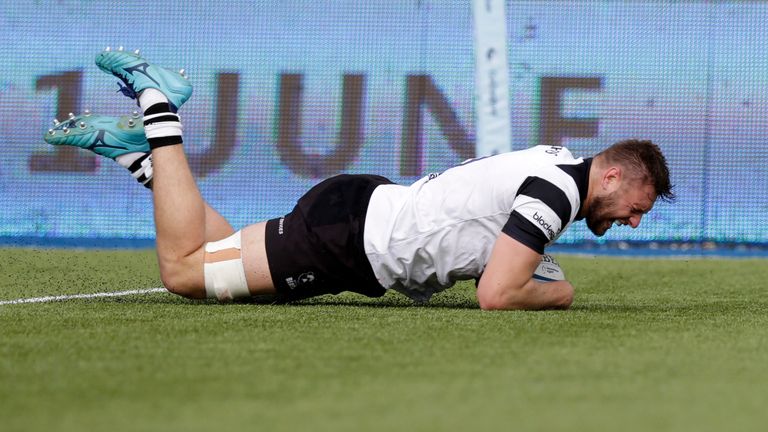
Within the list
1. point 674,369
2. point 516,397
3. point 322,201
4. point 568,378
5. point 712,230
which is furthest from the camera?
point 712,230

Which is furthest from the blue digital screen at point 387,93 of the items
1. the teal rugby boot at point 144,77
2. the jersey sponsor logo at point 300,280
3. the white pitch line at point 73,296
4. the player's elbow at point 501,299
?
the player's elbow at point 501,299

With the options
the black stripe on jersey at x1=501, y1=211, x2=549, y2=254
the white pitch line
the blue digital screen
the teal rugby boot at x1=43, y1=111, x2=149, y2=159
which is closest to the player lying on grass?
the black stripe on jersey at x1=501, y1=211, x2=549, y2=254

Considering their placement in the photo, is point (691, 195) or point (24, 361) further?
point (691, 195)

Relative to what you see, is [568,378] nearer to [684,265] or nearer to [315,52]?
[684,265]

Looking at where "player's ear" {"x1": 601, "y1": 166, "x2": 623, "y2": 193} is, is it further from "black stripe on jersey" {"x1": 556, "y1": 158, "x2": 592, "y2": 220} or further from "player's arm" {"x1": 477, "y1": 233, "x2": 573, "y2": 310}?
"player's arm" {"x1": 477, "y1": 233, "x2": 573, "y2": 310}

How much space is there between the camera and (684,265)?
Result: 665 centimetres

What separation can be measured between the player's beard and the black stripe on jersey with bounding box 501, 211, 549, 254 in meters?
0.28

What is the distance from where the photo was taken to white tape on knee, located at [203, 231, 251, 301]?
3904 millimetres

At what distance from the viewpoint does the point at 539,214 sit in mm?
3482

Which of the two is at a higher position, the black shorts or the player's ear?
the player's ear

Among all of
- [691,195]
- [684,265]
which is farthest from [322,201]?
[691,195]

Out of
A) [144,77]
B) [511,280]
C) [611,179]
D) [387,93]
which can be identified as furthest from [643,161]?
[387,93]

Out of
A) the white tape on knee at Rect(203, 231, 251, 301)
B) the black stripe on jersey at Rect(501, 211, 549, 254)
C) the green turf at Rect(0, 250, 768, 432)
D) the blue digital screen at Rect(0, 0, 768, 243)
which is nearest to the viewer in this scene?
the green turf at Rect(0, 250, 768, 432)

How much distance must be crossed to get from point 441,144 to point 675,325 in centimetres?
499
